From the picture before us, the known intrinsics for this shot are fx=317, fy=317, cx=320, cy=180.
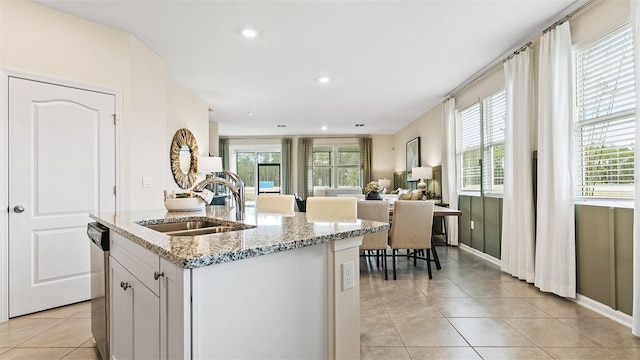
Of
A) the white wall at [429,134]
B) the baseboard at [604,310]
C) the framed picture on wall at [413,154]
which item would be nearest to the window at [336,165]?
the white wall at [429,134]

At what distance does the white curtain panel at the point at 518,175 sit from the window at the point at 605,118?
481mm

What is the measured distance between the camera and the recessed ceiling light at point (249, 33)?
2.99 metres

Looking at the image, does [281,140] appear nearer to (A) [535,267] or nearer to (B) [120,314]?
(A) [535,267]

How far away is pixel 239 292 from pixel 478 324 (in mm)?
2080

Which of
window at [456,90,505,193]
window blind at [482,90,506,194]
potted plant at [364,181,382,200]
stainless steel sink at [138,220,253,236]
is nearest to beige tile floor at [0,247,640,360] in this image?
stainless steel sink at [138,220,253,236]

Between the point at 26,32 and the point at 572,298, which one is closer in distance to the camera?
the point at 26,32

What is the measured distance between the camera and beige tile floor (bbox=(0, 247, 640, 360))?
6.56 ft

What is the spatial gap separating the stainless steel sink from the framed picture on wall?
5480 mm

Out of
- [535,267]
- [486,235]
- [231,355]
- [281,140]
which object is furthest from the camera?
[281,140]

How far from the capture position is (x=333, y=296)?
1373 millimetres

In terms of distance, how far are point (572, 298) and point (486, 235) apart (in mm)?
1553

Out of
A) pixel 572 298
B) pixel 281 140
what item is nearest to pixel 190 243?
pixel 572 298

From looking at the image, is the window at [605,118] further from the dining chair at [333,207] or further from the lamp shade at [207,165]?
the lamp shade at [207,165]

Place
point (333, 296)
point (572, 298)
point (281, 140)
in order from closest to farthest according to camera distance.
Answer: point (333, 296), point (572, 298), point (281, 140)
